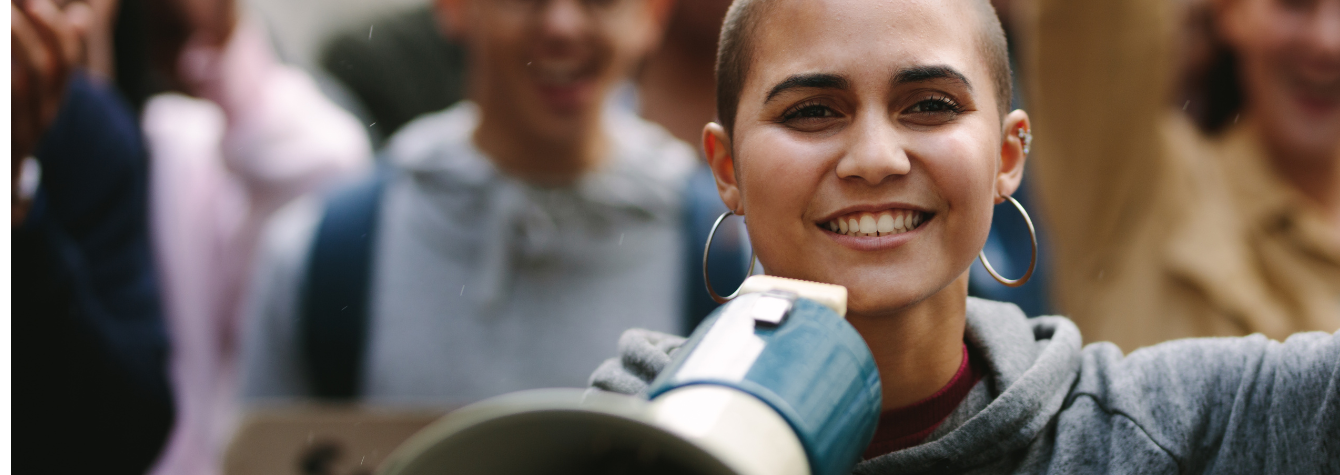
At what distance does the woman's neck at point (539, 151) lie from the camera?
125 inches

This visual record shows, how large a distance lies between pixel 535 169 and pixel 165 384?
1100 millimetres

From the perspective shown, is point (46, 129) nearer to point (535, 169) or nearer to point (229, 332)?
point (229, 332)

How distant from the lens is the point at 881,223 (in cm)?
149

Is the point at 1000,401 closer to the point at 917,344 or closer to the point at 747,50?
the point at 917,344

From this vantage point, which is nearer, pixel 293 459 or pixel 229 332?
pixel 293 459

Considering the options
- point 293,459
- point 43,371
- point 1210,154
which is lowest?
point 293,459

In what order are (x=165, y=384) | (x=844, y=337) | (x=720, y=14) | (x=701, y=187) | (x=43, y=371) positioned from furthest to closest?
(x=720, y=14)
(x=701, y=187)
(x=165, y=384)
(x=43, y=371)
(x=844, y=337)

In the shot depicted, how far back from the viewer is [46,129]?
2.70m

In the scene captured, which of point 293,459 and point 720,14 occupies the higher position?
point 720,14

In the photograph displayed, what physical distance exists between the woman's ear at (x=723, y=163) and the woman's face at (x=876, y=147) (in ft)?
0.44

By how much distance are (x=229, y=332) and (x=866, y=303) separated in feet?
8.41

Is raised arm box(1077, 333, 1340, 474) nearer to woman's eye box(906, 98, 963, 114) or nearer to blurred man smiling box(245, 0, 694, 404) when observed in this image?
woman's eye box(906, 98, 963, 114)

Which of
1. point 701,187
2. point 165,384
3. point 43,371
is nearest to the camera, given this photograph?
point 43,371

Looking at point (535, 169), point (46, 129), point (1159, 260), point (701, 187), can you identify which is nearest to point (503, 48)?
point (535, 169)
